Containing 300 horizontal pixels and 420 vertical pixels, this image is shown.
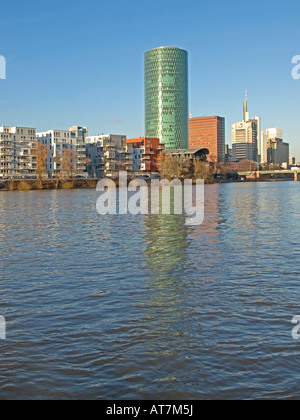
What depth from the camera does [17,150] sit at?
178 metres

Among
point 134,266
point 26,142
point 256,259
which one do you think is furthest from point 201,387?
point 26,142

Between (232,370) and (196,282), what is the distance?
25.3ft

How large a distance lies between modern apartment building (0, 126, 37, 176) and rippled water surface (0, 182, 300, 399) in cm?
15373

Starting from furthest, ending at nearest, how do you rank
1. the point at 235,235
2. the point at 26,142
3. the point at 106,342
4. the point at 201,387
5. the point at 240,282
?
the point at 26,142
the point at 235,235
the point at 240,282
the point at 106,342
the point at 201,387

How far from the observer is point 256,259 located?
72.5 feet

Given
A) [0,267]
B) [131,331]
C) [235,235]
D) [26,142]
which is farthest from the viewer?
[26,142]

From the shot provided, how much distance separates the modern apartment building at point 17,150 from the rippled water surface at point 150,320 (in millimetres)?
153725

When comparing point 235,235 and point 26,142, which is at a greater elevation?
point 26,142

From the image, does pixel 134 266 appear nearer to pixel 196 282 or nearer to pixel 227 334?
pixel 196 282

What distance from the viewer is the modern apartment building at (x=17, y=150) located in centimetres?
17288

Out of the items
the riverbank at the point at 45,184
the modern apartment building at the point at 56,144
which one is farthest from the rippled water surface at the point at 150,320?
the modern apartment building at the point at 56,144

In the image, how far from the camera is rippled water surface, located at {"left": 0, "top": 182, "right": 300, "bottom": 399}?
9.46m

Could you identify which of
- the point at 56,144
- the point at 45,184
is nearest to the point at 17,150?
the point at 56,144

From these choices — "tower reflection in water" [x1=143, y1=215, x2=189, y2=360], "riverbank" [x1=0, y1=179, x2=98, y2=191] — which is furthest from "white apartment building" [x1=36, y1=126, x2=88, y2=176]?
"tower reflection in water" [x1=143, y1=215, x2=189, y2=360]
